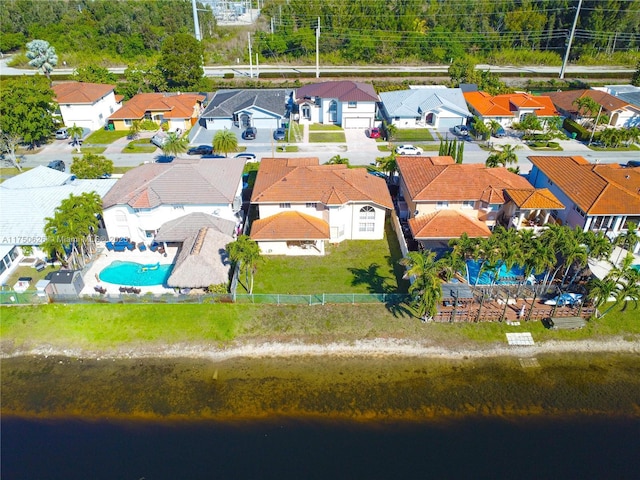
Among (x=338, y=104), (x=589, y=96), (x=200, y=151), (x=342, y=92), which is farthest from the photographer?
(x=589, y=96)

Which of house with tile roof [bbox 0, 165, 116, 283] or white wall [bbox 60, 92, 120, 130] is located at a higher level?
white wall [bbox 60, 92, 120, 130]

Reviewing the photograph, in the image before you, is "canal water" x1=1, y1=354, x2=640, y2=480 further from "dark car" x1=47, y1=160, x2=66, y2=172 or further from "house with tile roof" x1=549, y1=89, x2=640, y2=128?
"house with tile roof" x1=549, y1=89, x2=640, y2=128

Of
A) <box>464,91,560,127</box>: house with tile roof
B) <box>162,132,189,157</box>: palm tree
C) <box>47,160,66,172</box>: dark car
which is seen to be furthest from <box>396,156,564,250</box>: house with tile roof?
<box>47,160,66,172</box>: dark car

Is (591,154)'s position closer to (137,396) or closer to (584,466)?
(584,466)

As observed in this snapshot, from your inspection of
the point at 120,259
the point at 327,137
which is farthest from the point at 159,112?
the point at 120,259

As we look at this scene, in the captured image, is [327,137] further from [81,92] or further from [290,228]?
[81,92]

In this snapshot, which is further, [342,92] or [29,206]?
[342,92]
